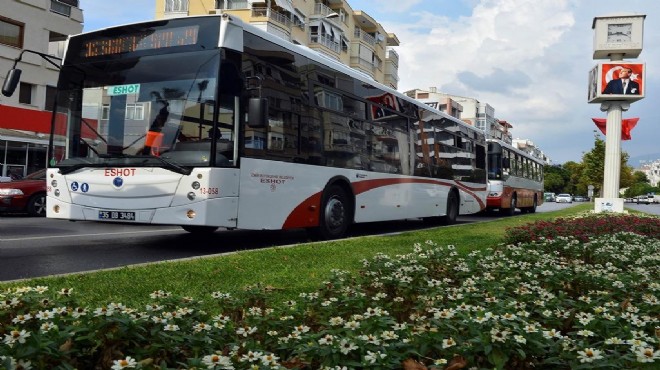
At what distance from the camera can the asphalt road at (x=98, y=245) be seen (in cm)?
692

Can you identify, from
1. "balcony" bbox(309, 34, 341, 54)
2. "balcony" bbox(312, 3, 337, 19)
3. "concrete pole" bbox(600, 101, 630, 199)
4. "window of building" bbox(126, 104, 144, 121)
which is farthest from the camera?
"balcony" bbox(312, 3, 337, 19)

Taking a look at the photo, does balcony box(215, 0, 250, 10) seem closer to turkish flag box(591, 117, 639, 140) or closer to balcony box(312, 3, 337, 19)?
balcony box(312, 3, 337, 19)

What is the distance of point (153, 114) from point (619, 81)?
22.1m

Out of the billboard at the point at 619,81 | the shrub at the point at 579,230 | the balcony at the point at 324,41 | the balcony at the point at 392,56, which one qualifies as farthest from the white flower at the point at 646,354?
the balcony at the point at 392,56

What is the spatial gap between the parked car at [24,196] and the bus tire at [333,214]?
9.35 metres

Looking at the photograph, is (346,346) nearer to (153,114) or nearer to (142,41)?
(153,114)

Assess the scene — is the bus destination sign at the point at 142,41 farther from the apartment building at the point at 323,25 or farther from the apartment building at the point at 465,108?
the apartment building at the point at 465,108

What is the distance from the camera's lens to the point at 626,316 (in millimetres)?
3121

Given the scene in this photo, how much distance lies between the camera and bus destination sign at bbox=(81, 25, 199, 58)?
8211mm

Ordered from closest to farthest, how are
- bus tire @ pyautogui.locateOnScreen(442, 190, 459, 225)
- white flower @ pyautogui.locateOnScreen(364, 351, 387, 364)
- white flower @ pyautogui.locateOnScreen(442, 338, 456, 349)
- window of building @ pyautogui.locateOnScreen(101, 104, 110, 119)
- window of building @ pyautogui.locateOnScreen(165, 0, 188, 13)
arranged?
white flower @ pyautogui.locateOnScreen(364, 351, 387, 364) < white flower @ pyautogui.locateOnScreen(442, 338, 456, 349) < window of building @ pyautogui.locateOnScreen(101, 104, 110, 119) < bus tire @ pyautogui.locateOnScreen(442, 190, 459, 225) < window of building @ pyautogui.locateOnScreen(165, 0, 188, 13)

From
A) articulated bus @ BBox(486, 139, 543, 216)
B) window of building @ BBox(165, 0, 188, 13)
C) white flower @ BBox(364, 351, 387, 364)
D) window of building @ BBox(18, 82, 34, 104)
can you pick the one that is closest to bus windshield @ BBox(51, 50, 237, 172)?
white flower @ BBox(364, 351, 387, 364)

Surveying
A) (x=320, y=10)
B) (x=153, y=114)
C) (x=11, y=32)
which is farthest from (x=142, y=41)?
(x=320, y=10)

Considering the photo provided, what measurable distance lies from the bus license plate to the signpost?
21089 mm

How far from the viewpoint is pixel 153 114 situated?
798 cm
